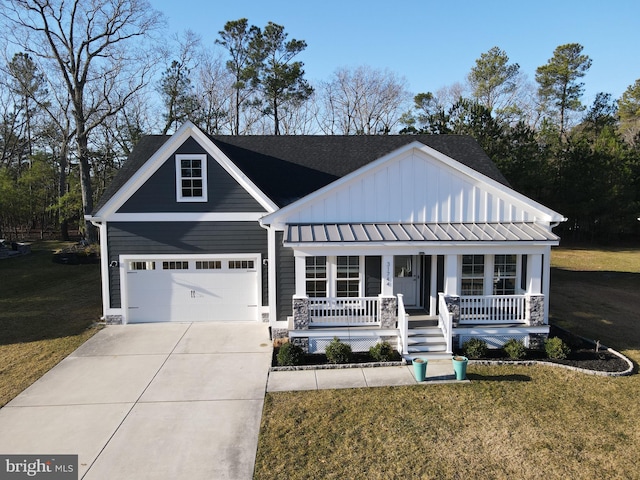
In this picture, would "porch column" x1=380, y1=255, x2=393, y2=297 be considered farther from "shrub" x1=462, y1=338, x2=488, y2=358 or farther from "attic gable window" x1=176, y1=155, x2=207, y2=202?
"attic gable window" x1=176, y1=155, x2=207, y2=202

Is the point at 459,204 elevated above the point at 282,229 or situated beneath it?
elevated above

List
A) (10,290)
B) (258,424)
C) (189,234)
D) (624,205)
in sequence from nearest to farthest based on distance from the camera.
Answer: (258,424) → (189,234) → (10,290) → (624,205)

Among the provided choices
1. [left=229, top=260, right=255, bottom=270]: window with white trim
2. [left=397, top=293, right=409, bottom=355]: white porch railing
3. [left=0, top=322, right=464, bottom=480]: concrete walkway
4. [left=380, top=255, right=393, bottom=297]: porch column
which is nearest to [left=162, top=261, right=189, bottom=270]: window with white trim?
[left=229, top=260, right=255, bottom=270]: window with white trim

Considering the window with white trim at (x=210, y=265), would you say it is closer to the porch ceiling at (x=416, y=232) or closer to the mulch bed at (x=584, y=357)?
the porch ceiling at (x=416, y=232)

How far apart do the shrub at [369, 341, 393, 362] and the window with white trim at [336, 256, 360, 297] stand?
2091 mm

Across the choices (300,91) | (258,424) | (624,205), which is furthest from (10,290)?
(624,205)

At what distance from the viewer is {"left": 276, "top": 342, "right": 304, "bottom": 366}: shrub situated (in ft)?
34.1

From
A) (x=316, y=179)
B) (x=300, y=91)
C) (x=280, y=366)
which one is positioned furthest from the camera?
(x=300, y=91)

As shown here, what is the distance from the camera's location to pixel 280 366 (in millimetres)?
10312

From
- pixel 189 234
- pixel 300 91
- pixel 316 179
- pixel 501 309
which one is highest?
pixel 300 91

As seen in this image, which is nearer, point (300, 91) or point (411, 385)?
point (411, 385)

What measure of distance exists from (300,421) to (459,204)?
7666mm

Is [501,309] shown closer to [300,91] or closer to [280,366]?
[280,366]

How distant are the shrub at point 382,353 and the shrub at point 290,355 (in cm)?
186
